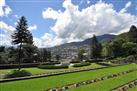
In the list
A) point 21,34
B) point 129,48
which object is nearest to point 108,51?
point 129,48

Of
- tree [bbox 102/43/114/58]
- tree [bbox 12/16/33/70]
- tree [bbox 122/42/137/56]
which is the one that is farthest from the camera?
tree [bbox 102/43/114/58]

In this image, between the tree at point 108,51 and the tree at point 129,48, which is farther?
the tree at point 108,51

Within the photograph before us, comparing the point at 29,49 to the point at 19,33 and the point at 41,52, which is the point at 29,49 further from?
the point at 41,52

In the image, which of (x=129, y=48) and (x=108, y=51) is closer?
(x=129, y=48)

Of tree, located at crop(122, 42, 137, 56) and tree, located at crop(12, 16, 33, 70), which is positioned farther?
tree, located at crop(122, 42, 137, 56)

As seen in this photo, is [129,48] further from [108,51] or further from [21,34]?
[21,34]

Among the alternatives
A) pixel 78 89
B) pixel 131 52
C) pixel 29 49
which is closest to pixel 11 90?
pixel 78 89

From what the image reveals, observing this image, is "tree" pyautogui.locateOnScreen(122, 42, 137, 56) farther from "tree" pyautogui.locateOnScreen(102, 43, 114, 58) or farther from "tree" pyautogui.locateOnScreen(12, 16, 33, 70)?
"tree" pyautogui.locateOnScreen(12, 16, 33, 70)

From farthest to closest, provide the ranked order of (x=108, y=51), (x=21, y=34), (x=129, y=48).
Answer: (x=108, y=51) < (x=129, y=48) < (x=21, y=34)

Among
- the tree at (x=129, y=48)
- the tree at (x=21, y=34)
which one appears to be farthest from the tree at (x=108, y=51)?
the tree at (x=21, y=34)

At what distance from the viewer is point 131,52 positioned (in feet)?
193

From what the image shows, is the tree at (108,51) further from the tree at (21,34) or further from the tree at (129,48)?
the tree at (21,34)

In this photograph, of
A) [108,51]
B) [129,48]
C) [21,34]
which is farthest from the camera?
[108,51]

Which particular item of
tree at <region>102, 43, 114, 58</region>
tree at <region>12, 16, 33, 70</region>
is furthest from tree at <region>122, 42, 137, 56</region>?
tree at <region>12, 16, 33, 70</region>
